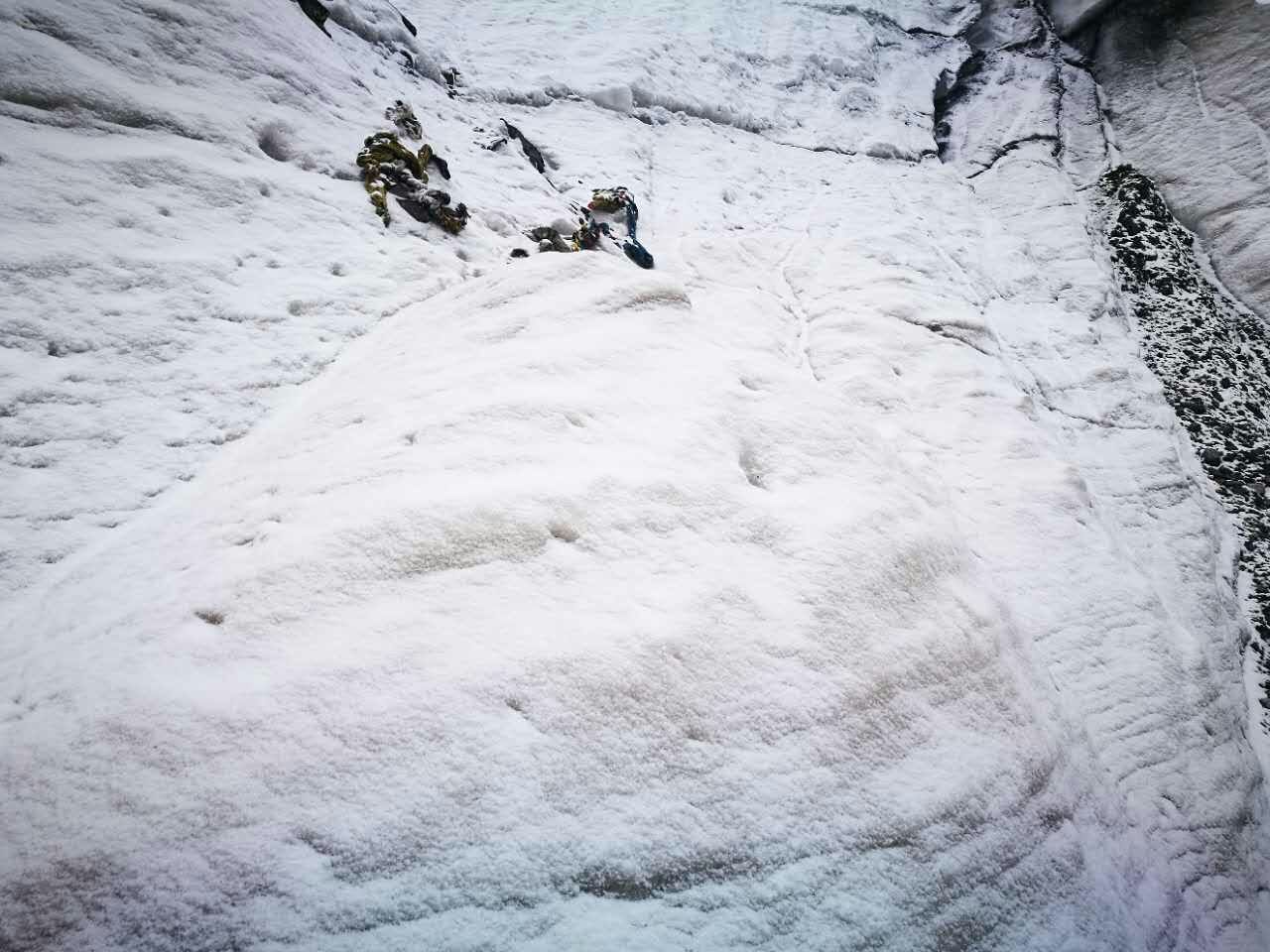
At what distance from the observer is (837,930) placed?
135 centimetres

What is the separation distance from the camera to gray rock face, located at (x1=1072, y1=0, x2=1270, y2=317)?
21.6ft

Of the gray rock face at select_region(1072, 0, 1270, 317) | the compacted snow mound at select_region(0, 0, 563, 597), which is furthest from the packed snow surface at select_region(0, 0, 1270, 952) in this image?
the gray rock face at select_region(1072, 0, 1270, 317)

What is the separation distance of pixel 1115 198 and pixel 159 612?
11.2 metres

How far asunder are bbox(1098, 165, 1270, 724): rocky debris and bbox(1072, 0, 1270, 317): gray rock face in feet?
1.05

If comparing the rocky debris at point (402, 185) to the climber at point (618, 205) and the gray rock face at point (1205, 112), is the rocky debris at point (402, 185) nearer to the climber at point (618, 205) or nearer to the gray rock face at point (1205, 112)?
the climber at point (618, 205)

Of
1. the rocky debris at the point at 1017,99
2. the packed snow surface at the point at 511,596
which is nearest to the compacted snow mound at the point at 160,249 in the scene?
the packed snow surface at the point at 511,596

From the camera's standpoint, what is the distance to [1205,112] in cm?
798

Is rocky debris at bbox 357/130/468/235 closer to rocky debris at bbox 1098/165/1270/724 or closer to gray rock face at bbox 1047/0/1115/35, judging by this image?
rocky debris at bbox 1098/165/1270/724

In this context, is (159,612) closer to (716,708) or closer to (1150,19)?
(716,708)

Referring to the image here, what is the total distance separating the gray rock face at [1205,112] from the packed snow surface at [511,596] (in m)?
4.20

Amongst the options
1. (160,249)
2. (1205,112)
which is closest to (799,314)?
(160,249)

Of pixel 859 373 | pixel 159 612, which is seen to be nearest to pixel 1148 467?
pixel 859 373

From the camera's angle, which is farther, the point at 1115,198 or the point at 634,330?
the point at 1115,198

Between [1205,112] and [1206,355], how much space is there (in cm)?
565
